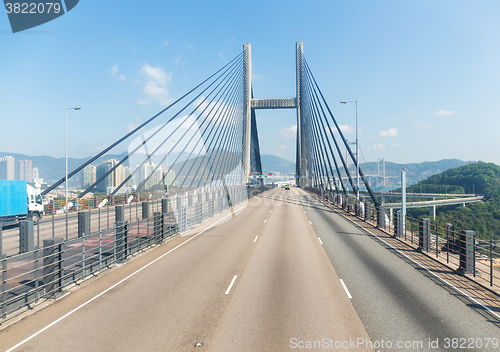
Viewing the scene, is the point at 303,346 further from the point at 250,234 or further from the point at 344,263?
the point at 250,234

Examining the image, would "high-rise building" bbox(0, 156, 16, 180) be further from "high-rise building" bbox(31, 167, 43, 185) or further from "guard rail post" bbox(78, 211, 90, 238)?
"guard rail post" bbox(78, 211, 90, 238)

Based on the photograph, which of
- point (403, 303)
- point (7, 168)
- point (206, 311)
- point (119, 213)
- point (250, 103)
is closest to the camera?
point (206, 311)

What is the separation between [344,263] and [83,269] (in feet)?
30.1

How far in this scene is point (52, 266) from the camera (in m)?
7.54

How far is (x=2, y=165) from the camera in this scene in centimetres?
11156

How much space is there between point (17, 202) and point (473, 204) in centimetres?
11427

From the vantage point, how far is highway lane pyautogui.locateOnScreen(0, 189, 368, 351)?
17.8 feet

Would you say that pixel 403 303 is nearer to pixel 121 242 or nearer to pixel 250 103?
pixel 121 242

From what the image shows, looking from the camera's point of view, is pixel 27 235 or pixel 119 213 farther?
pixel 119 213

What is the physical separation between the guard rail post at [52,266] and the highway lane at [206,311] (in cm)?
49

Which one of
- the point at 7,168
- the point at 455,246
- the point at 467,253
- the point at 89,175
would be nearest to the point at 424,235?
the point at 455,246

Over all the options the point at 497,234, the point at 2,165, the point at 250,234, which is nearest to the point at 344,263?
the point at 250,234

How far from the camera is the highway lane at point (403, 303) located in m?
5.70

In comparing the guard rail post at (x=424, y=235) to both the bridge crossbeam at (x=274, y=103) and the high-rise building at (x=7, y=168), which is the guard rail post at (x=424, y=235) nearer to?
the bridge crossbeam at (x=274, y=103)
